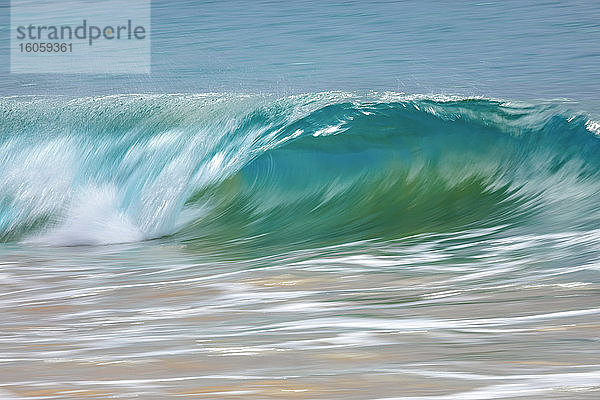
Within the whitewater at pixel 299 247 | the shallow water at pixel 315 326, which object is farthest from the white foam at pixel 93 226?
the shallow water at pixel 315 326

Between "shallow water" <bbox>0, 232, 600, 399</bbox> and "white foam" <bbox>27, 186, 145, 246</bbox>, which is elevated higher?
"white foam" <bbox>27, 186, 145, 246</bbox>

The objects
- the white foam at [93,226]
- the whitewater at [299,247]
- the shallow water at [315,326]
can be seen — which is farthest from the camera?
the white foam at [93,226]

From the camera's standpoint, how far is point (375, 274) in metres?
4.69

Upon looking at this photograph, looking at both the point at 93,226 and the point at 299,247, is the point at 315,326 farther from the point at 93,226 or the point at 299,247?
the point at 93,226

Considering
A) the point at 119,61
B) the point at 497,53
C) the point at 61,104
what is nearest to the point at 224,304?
the point at 61,104

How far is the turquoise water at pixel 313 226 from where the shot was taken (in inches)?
112

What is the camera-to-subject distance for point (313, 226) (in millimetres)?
6945

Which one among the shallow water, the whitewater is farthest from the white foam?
the shallow water

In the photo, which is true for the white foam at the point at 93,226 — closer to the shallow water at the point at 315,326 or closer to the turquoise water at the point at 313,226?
the turquoise water at the point at 313,226

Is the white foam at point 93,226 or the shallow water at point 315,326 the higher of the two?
the white foam at point 93,226

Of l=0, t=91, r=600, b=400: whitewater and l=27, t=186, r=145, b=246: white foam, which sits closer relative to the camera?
l=0, t=91, r=600, b=400: whitewater

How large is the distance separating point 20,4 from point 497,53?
14.0 metres

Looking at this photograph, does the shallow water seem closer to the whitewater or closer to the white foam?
the whitewater

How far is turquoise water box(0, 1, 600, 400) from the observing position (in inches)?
112
